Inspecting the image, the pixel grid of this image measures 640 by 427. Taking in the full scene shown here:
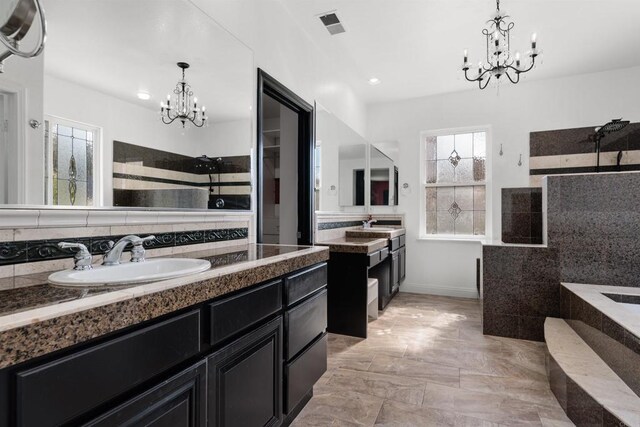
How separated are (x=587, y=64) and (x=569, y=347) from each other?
346 cm

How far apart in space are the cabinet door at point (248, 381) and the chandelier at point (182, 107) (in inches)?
46.8

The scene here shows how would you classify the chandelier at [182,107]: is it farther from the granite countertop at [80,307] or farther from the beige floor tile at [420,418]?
the beige floor tile at [420,418]

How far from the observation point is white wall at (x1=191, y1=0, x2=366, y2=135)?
2188 millimetres

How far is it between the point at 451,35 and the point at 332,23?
4.03ft

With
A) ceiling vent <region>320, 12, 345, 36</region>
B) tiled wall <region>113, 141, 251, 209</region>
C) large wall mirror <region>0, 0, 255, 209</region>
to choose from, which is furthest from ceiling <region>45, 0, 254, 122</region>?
ceiling vent <region>320, 12, 345, 36</region>

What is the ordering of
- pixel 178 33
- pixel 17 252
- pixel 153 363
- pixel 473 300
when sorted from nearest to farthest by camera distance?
pixel 153 363
pixel 17 252
pixel 178 33
pixel 473 300

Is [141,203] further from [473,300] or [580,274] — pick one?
[473,300]

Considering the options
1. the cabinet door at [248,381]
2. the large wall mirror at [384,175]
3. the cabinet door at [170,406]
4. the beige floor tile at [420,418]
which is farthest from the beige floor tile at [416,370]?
the large wall mirror at [384,175]

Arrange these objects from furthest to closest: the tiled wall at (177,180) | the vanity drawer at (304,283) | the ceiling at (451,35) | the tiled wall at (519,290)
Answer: the tiled wall at (519,290) → the ceiling at (451,35) → the vanity drawer at (304,283) → the tiled wall at (177,180)

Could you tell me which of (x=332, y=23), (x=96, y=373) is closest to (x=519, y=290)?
(x=332, y=23)

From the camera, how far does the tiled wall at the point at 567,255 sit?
270 cm

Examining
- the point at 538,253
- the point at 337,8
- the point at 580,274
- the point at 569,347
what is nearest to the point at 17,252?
the point at 337,8

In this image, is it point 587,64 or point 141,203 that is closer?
point 141,203

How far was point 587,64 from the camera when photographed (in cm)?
388
